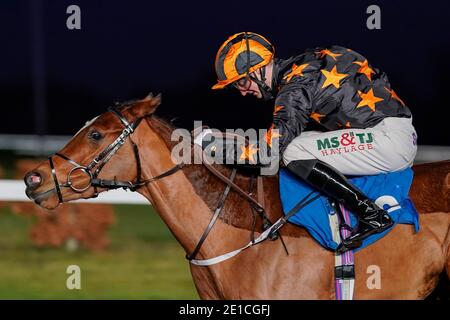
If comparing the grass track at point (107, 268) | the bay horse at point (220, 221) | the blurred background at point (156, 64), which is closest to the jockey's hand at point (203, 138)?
the bay horse at point (220, 221)

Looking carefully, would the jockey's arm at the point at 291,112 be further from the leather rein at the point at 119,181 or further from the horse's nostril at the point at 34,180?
the horse's nostril at the point at 34,180

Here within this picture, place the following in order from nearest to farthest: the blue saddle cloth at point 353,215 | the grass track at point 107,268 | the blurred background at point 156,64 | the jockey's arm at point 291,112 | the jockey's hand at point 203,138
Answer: the jockey's arm at point 291,112
the blue saddle cloth at point 353,215
the jockey's hand at point 203,138
the grass track at point 107,268
the blurred background at point 156,64

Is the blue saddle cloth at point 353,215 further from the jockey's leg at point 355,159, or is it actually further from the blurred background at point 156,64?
the blurred background at point 156,64

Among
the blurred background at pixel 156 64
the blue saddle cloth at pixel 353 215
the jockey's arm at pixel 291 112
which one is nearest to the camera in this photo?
the jockey's arm at pixel 291 112

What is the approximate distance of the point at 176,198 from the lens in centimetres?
420

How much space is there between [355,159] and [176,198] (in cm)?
94

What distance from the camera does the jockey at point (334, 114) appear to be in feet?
13.4

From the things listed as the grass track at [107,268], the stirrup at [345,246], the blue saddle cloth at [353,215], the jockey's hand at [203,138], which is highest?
the jockey's hand at [203,138]

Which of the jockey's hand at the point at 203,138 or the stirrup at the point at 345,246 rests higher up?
the jockey's hand at the point at 203,138

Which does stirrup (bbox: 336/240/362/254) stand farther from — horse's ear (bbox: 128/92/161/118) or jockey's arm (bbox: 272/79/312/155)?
horse's ear (bbox: 128/92/161/118)

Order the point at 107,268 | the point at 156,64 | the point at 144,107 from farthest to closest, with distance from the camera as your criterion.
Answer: the point at 156,64, the point at 107,268, the point at 144,107

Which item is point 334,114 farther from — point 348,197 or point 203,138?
point 203,138

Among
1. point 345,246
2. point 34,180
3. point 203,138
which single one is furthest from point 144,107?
point 345,246

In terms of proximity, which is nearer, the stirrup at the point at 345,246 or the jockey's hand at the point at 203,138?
the stirrup at the point at 345,246
